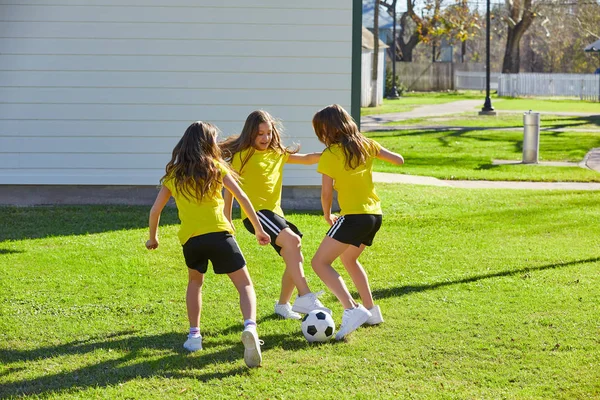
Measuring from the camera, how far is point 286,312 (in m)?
6.26

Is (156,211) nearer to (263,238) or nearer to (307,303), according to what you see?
(263,238)

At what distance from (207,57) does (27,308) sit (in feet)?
18.2

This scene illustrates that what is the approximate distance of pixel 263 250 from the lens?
8.77 metres

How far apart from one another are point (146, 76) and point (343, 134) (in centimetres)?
620

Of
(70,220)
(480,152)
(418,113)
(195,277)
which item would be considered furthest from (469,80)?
(195,277)

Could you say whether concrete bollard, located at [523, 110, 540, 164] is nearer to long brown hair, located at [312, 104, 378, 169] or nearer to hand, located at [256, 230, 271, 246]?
long brown hair, located at [312, 104, 378, 169]

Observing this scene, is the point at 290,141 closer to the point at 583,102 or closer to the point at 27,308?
the point at 27,308

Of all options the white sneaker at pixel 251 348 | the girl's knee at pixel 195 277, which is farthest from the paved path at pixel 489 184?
the white sneaker at pixel 251 348

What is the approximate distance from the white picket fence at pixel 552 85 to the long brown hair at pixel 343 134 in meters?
37.2

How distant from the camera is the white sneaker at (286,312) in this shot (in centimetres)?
621

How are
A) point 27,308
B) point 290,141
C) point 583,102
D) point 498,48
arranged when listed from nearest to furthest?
A: point 27,308 < point 290,141 < point 583,102 < point 498,48

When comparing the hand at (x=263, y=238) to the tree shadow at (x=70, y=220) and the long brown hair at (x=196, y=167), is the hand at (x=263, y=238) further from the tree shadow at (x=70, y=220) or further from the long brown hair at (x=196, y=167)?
the tree shadow at (x=70, y=220)

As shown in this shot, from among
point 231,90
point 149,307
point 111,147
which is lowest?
point 149,307

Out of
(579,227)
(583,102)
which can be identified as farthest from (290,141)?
(583,102)
